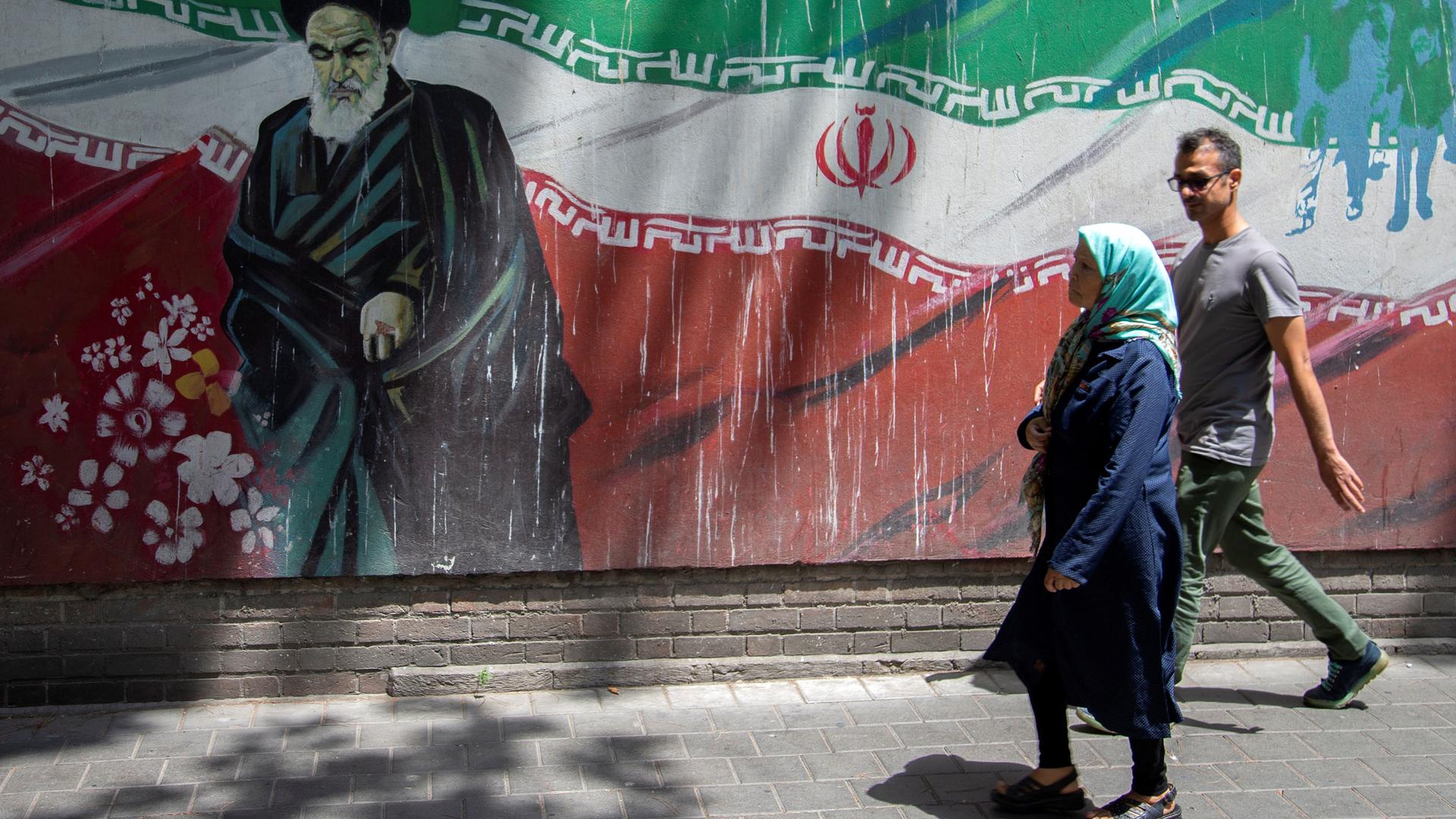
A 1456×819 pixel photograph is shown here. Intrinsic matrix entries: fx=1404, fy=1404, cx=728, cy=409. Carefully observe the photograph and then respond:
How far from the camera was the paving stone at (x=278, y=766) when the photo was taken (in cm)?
406

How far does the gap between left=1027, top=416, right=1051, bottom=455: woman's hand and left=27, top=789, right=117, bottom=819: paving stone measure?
8.88 ft

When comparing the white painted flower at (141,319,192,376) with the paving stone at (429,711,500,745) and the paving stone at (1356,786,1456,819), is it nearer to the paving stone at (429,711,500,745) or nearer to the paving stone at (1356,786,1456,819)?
the paving stone at (429,711,500,745)

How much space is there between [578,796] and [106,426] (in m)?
1.89

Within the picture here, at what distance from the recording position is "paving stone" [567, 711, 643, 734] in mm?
4461

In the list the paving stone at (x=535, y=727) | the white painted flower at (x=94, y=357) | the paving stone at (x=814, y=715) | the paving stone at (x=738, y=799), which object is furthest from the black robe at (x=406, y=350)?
the paving stone at (x=738, y=799)

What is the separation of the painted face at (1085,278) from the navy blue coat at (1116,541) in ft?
0.47

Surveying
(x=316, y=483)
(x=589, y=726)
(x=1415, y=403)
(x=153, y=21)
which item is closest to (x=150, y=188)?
(x=153, y=21)

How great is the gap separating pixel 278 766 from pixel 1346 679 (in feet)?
11.4

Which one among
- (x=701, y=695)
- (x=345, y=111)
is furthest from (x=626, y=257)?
(x=701, y=695)

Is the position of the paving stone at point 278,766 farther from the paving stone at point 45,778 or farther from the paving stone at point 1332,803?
the paving stone at point 1332,803

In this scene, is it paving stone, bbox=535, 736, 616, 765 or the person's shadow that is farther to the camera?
paving stone, bbox=535, 736, 616, 765

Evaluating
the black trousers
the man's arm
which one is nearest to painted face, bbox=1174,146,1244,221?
the man's arm

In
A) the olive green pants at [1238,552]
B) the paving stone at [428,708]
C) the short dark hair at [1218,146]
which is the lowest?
the paving stone at [428,708]

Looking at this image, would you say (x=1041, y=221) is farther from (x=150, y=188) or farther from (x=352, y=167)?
(x=150, y=188)
